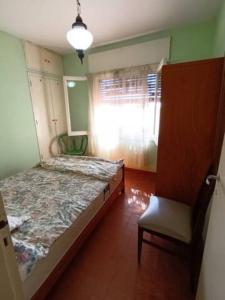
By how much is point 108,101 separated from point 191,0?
1.91m

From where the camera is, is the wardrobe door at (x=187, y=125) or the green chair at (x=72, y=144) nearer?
the wardrobe door at (x=187, y=125)

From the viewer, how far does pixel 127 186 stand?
2977 millimetres

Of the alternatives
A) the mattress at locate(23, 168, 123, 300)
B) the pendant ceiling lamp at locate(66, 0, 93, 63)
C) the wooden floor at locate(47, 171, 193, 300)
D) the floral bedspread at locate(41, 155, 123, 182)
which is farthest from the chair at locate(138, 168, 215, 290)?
the pendant ceiling lamp at locate(66, 0, 93, 63)

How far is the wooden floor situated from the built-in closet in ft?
7.70

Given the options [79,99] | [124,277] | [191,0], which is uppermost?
[191,0]

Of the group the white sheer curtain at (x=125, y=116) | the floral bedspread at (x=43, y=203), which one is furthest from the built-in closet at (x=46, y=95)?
the floral bedspread at (x=43, y=203)

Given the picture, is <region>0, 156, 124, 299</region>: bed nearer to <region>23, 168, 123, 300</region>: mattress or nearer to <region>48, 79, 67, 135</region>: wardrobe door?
<region>23, 168, 123, 300</region>: mattress

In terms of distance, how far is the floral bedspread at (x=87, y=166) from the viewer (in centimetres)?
217

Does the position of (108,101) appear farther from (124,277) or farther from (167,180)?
(124,277)

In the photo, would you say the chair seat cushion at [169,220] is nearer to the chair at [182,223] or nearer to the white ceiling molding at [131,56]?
the chair at [182,223]

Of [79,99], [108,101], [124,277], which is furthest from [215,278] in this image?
[79,99]

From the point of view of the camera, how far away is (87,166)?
95.0 inches

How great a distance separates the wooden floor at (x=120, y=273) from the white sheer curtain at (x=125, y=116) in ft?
5.57

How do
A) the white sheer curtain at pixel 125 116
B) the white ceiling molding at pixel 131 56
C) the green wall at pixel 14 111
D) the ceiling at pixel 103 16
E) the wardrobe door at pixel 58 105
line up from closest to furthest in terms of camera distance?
the ceiling at pixel 103 16 → the green wall at pixel 14 111 → the white ceiling molding at pixel 131 56 → the white sheer curtain at pixel 125 116 → the wardrobe door at pixel 58 105
